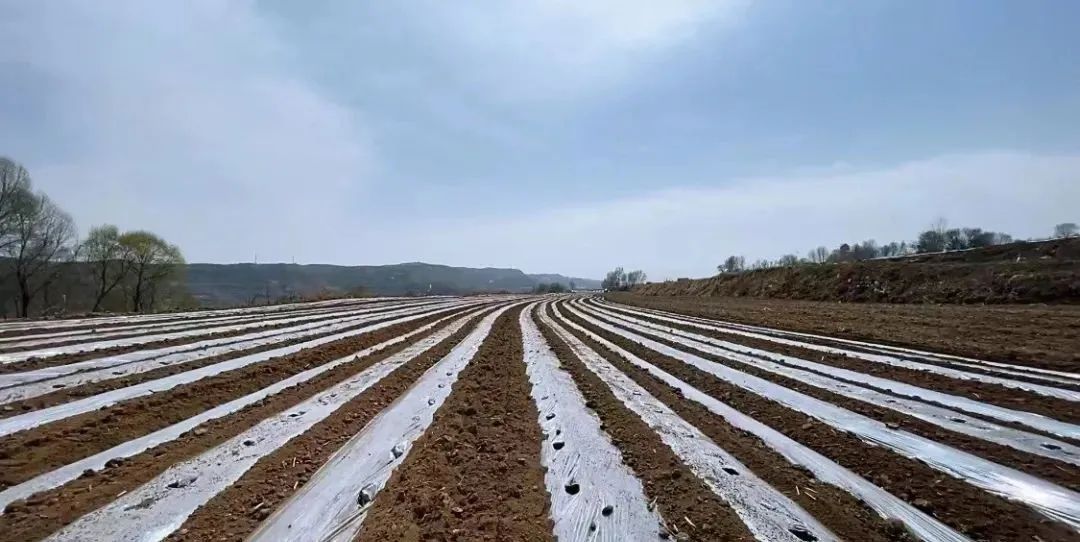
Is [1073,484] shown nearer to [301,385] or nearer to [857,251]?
[301,385]

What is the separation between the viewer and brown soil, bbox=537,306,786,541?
2.94 m

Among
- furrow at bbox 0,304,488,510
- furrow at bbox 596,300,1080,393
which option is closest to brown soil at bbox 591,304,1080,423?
furrow at bbox 596,300,1080,393

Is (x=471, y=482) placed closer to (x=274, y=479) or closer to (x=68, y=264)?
(x=274, y=479)

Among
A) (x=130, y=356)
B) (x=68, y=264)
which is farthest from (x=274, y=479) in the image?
(x=68, y=264)

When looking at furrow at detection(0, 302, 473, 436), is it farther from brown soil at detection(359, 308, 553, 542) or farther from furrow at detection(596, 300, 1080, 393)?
furrow at detection(596, 300, 1080, 393)

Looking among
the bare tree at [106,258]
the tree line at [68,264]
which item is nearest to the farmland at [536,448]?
the tree line at [68,264]

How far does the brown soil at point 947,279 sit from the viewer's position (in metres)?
17.5

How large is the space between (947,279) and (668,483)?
82.4 feet

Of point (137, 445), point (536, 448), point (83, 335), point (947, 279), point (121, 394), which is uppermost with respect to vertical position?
point (947, 279)

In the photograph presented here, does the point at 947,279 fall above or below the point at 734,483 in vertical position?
above

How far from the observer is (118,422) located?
4.81m

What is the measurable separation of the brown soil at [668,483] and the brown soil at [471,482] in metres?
0.83

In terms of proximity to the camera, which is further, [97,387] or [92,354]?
[92,354]

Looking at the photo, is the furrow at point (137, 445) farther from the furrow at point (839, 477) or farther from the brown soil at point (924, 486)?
the furrow at point (839, 477)
